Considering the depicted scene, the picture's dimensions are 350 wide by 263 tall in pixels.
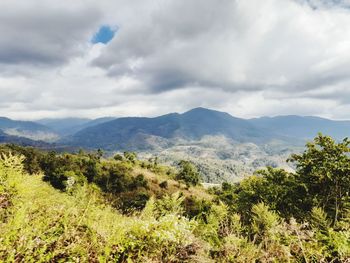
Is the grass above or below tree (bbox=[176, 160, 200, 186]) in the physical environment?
above

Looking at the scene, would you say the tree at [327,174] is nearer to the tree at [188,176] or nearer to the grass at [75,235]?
the grass at [75,235]

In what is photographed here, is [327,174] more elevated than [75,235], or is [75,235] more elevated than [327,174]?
[75,235]

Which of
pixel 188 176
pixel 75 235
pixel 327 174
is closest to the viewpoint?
pixel 75 235

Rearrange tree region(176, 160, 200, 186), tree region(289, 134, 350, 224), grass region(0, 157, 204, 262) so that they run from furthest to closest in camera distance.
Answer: tree region(176, 160, 200, 186), tree region(289, 134, 350, 224), grass region(0, 157, 204, 262)

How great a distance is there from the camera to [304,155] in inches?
1152

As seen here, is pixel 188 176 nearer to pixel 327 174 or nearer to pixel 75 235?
pixel 327 174

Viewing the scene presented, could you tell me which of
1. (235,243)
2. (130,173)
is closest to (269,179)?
(235,243)

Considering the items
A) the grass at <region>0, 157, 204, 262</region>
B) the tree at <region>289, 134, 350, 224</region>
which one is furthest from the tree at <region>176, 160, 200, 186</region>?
the grass at <region>0, 157, 204, 262</region>

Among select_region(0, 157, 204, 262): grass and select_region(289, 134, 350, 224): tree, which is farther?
select_region(289, 134, 350, 224): tree

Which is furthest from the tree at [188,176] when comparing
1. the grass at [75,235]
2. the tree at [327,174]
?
the grass at [75,235]

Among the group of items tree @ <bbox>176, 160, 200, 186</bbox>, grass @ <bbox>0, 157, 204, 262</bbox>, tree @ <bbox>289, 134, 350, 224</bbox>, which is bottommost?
tree @ <bbox>176, 160, 200, 186</bbox>

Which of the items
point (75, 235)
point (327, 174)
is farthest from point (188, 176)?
point (75, 235)

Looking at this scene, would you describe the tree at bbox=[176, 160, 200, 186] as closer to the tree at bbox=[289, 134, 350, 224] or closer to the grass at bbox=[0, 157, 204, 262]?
the tree at bbox=[289, 134, 350, 224]

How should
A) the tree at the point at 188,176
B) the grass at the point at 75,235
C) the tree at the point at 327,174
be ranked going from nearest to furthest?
the grass at the point at 75,235 < the tree at the point at 327,174 < the tree at the point at 188,176
